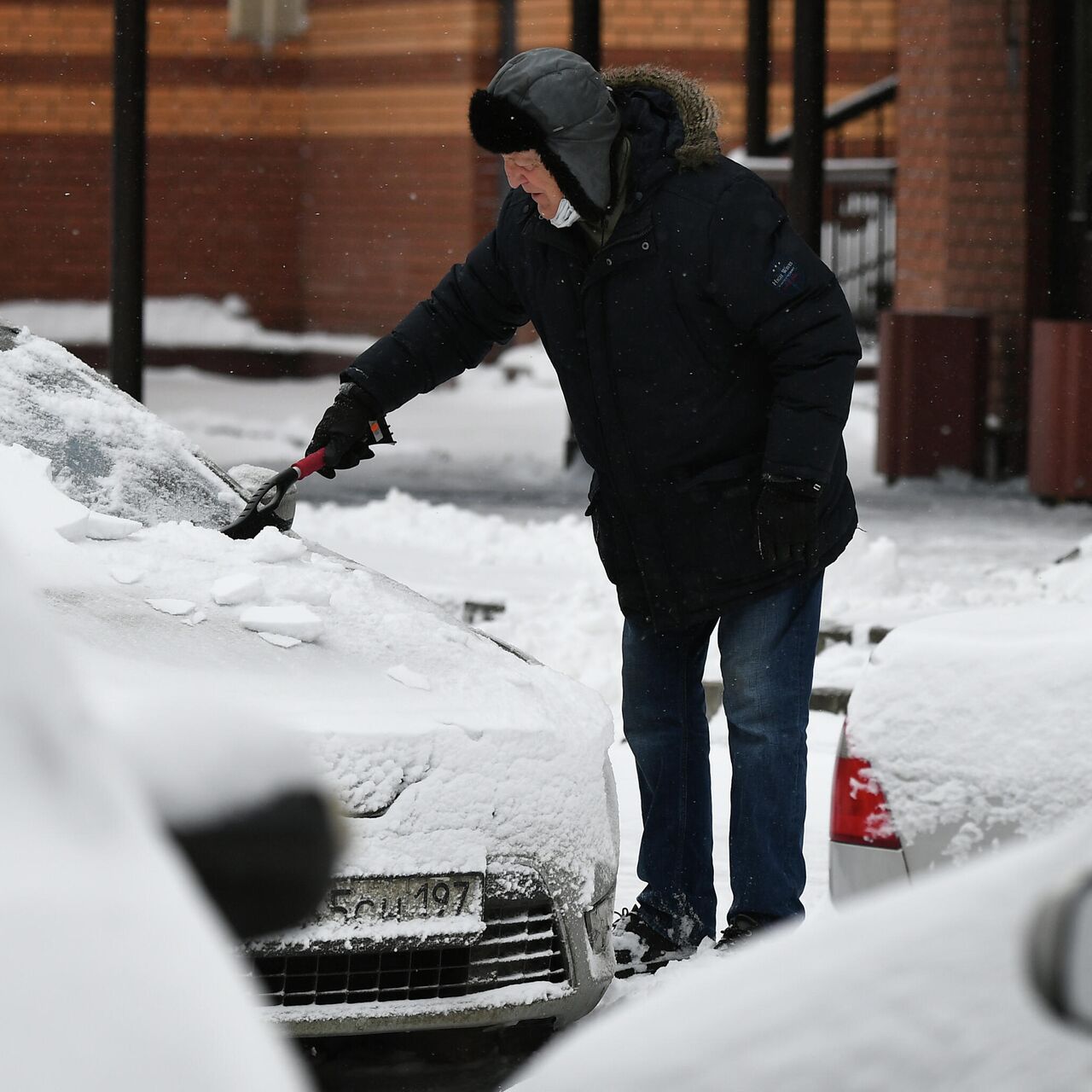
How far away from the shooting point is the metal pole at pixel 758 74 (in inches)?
575

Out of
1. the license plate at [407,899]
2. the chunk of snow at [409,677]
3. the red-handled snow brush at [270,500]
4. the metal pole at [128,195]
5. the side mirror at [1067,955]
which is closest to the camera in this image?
the side mirror at [1067,955]

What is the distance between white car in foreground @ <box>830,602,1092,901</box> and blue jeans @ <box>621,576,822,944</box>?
0.92 m

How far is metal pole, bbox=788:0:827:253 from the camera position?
9984 millimetres

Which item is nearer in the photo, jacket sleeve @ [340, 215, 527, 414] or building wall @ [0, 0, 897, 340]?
jacket sleeve @ [340, 215, 527, 414]

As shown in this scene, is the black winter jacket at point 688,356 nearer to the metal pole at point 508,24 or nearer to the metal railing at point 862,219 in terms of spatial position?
the metal railing at point 862,219

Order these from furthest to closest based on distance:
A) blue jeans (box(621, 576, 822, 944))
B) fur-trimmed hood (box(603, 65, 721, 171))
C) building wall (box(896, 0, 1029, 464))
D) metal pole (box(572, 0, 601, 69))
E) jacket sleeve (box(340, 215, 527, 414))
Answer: building wall (box(896, 0, 1029, 464))
metal pole (box(572, 0, 601, 69))
jacket sleeve (box(340, 215, 527, 414))
blue jeans (box(621, 576, 822, 944))
fur-trimmed hood (box(603, 65, 721, 171))

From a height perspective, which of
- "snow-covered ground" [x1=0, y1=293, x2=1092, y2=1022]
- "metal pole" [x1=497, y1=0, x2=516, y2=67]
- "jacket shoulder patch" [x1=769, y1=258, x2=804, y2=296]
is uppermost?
"metal pole" [x1=497, y1=0, x2=516, y2=67]

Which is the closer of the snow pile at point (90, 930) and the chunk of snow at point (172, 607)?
the snow pile at point (90, 930)

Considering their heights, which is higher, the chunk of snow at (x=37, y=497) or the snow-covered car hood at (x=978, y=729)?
the chunk of snow at (x=37, y=497)

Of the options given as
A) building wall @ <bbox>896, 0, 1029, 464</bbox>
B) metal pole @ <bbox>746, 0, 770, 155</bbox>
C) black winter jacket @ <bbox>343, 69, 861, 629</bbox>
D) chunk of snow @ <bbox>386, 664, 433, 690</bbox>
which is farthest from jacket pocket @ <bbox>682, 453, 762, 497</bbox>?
metal pole @ <bbox>746, 0, 770, 155</bbox>

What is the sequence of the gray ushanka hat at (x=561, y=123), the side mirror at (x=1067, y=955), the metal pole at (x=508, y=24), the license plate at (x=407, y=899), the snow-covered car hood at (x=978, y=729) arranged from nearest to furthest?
the side mirror at (x=1067, y=955), the snow-covered car hood at (x=978, y=729), the license plate at (x=407, y=899), the gray ushanka hat at (x=561, y=123), the metal pole at (x=508, y=24)

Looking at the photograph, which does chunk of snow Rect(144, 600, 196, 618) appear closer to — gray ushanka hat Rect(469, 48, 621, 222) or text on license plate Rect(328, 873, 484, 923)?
text on license plate Rect(328, 873, 484, 923)

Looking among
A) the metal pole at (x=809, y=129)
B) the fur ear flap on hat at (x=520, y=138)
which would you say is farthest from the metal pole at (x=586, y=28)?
the fur ear flap on hat at (x=520, y=138)

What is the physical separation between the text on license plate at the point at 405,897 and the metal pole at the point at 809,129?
711 cm
